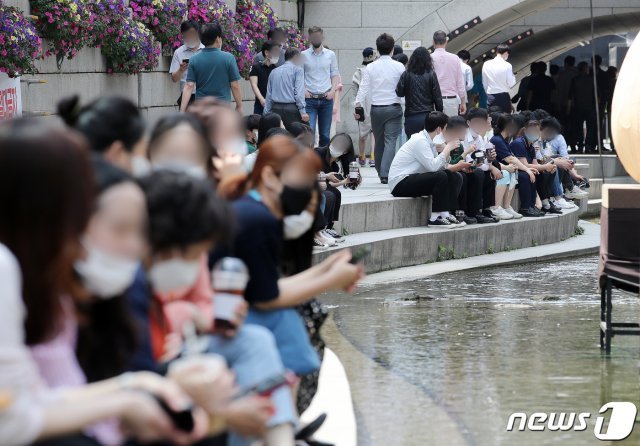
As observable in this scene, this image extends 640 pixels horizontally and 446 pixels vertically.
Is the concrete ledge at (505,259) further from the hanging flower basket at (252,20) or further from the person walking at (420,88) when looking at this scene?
the hanging flower basket at (252,20)

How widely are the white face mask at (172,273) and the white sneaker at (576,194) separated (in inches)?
600

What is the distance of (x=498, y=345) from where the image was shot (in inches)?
347

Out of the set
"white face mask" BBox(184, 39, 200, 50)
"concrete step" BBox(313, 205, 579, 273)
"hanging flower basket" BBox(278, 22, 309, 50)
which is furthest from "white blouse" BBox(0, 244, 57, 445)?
"hanging flower basket" BBox(278, 22, 309, 50)

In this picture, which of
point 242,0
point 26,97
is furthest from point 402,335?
point 242,0

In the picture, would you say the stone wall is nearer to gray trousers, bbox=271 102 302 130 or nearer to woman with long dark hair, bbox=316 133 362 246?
gray trousers, bbox=271 102 302 130

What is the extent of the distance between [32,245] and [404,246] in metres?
10.3

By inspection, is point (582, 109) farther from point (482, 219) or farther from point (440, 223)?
point (440, 223)

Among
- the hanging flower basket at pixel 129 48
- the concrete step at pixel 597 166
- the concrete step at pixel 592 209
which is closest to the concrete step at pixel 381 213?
the hanging flower basket at pixel 129 48

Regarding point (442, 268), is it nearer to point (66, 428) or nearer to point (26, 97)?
point (26, 97)

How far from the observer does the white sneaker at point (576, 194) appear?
18.6 meters

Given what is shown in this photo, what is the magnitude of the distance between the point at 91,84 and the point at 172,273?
421 inches

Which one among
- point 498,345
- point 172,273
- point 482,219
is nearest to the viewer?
point 172,273

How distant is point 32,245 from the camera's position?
8.94ft

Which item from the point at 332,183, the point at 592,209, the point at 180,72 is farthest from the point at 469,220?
the point at 592,209
